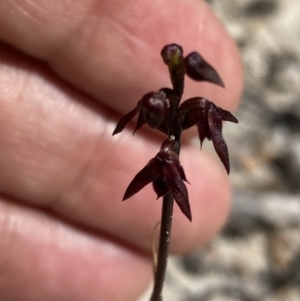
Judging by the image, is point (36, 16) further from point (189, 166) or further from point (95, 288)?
point (95, 288)

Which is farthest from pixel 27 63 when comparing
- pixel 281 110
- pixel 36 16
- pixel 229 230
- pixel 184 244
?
pixel 281 110

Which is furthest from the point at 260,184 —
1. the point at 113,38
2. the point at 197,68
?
the point at 197,68

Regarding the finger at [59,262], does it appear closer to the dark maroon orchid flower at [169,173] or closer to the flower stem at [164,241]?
the flower stem at [164,241]

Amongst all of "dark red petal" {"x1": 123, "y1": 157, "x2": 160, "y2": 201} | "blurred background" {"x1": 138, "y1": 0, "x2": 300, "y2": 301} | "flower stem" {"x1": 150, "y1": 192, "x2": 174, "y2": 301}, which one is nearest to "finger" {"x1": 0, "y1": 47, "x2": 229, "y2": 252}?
"blurred background" {"x1": 138, "y1": 0, "x2": 300, "y2": 301}

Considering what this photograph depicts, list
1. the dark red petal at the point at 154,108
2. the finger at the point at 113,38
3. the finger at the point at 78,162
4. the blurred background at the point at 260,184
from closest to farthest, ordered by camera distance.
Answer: the dark red petal at the point at 154,108 < the finger at the point at 113,38 < the finger at the point at 78,162 < the blurred background at the point at 260,184

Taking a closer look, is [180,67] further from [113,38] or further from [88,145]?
[88,145]

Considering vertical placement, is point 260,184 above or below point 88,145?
above

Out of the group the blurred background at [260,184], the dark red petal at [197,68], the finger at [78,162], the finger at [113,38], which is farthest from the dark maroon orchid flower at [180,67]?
the blurred background at [260,184]
